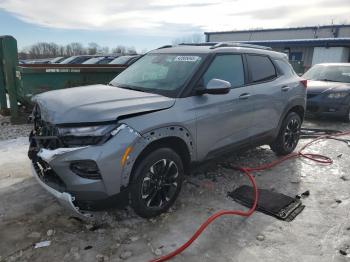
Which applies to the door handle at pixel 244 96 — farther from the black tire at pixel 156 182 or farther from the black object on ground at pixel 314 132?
the black object on ground at pixel 314 132

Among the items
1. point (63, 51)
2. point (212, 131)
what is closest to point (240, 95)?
Answer: point (212, 131)

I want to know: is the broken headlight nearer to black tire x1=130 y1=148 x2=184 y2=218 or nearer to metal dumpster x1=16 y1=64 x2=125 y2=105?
black tire x1=130 y1=148 x2=184 y2=218

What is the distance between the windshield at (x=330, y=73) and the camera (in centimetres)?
912

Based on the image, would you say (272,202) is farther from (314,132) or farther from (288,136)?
(314,132)

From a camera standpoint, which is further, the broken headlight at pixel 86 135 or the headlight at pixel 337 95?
the headlight at pixel 337 95

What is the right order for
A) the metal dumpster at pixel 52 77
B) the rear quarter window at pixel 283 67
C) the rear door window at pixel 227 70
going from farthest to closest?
the metal dumpster at pixel 52 77 → the rear quarter window at pixel 283 67 → the rear door window at pixel 227 70

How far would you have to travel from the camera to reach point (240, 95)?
421cm

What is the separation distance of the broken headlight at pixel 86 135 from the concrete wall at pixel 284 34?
35162mm

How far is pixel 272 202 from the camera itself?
3.97 metres

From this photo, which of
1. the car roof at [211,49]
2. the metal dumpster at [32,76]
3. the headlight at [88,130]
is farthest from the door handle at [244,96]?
the metal dumpster at [32,76]

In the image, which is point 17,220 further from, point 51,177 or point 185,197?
point 185,197

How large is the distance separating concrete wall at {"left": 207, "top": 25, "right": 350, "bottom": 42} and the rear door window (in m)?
32.9

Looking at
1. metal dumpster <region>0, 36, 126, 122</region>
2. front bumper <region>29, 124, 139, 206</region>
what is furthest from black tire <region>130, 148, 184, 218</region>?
metal dumpster <region>0, 36, 126, 122</region>

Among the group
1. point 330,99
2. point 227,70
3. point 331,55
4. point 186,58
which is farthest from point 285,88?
point 331,55
